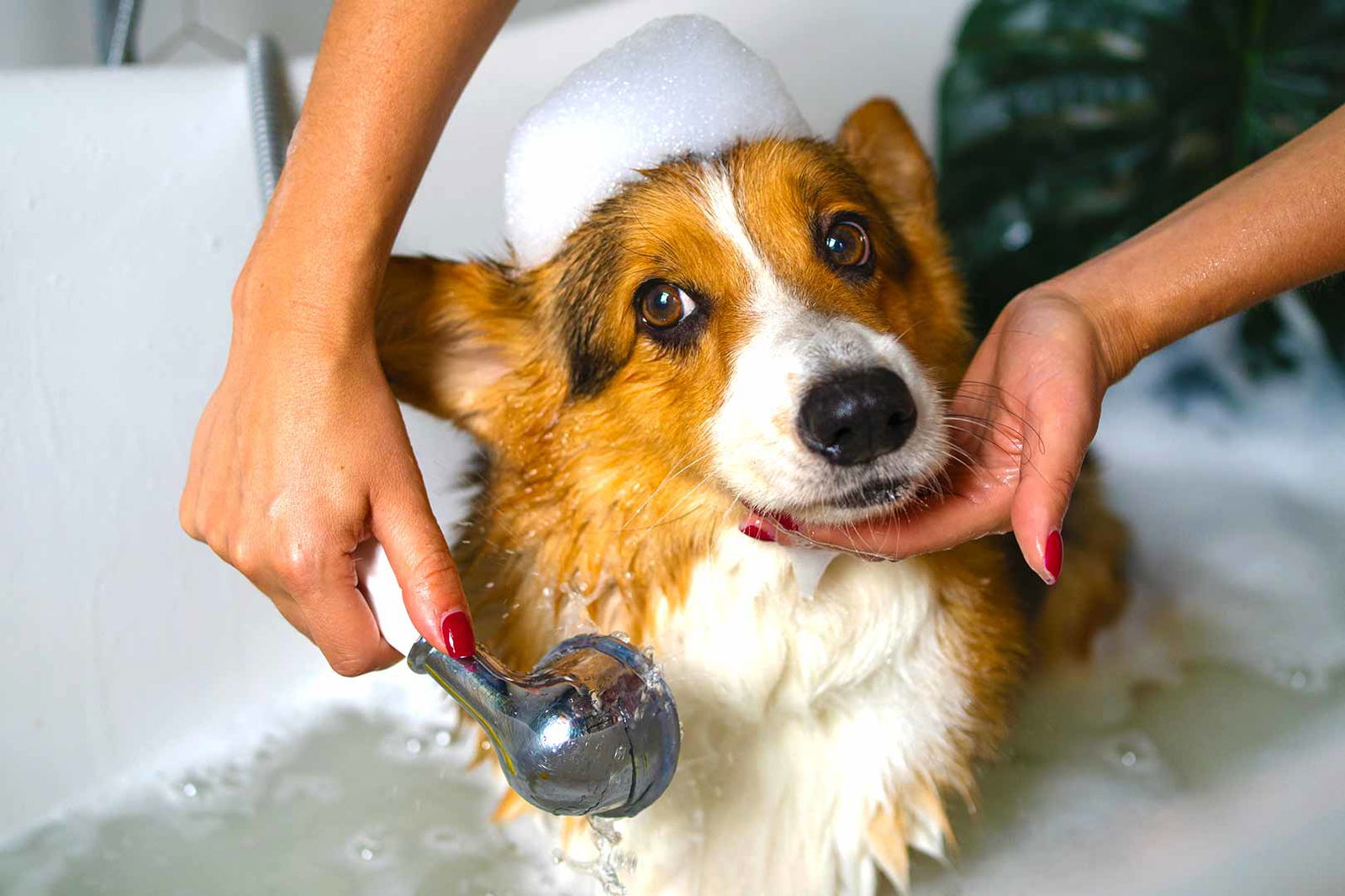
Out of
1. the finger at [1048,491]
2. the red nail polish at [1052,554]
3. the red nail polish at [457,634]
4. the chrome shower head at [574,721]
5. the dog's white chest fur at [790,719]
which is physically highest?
the finger at [1048,491]

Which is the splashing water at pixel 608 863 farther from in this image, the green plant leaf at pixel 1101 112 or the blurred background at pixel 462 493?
the green plant leaf at pixel 1101 112

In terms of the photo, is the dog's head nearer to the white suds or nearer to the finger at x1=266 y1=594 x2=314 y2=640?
the white suds

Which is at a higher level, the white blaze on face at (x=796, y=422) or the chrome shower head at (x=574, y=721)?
the white blaze on face at (x=796, y=422)

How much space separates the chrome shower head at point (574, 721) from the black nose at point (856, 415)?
333 millimetres

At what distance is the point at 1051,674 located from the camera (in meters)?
2.11

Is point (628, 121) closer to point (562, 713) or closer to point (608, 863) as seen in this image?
point (562, 713)

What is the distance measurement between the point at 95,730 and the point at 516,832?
72 cm

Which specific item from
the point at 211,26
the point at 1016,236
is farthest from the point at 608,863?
the point at 211,26

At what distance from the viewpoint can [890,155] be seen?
1.72 metres

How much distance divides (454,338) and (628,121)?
0.39 m

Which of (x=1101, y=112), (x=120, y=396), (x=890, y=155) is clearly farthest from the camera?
(x=1101, y=112)

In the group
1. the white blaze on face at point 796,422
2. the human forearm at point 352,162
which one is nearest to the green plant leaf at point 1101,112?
the white blaze on face at point 796,422

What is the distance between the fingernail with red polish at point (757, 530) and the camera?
135cm

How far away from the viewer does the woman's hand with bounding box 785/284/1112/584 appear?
1127mm
